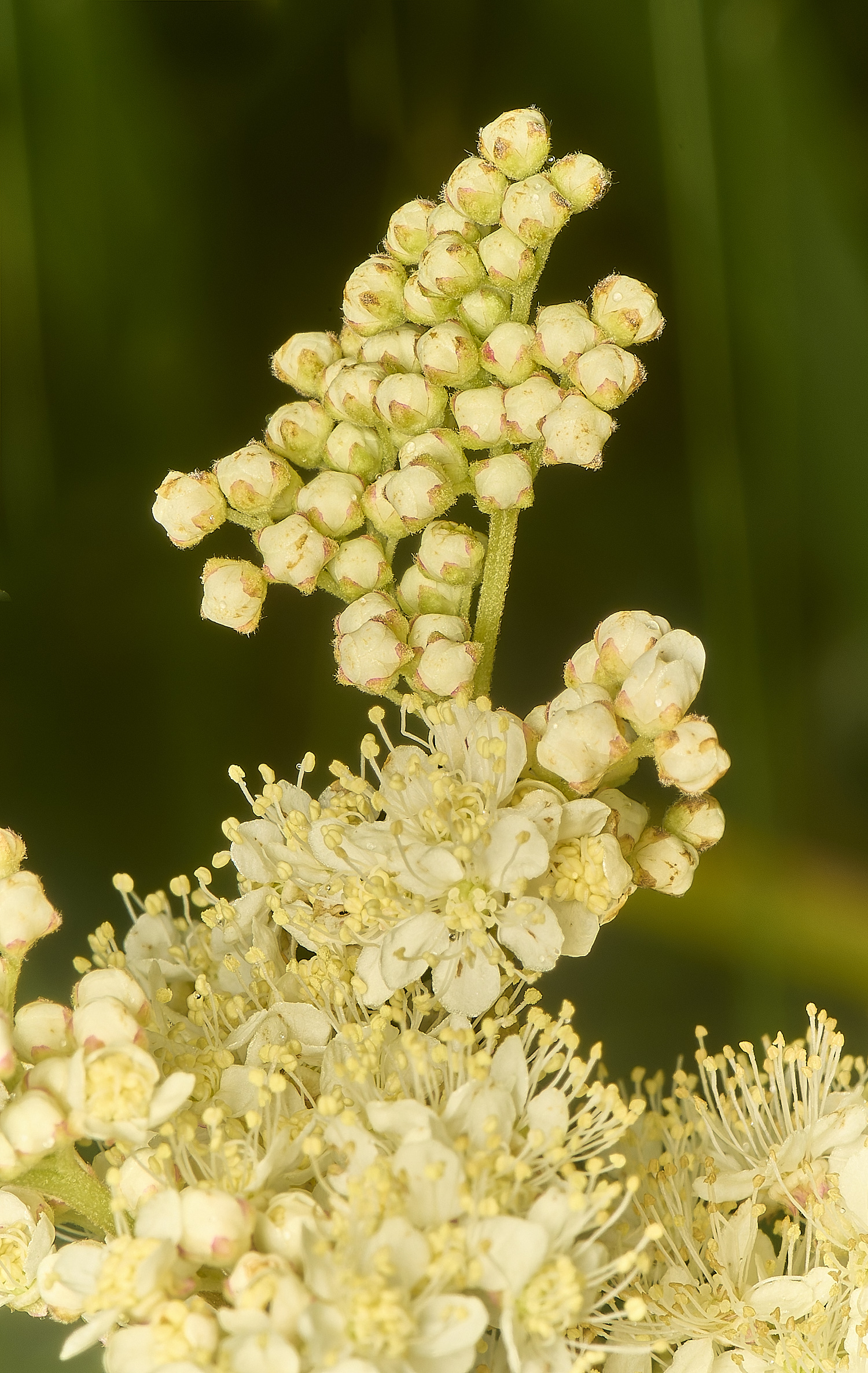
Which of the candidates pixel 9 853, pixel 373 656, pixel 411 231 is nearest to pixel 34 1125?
pixel 9 853

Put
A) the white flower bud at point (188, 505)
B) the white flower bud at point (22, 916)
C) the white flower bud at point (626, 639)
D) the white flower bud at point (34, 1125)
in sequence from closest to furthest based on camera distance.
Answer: the white flower bud at point (34, 1125)
the white flower bud at point (22, 916)
the white flower bud at point (626, 639)
the white flower bud at point (188, 505)

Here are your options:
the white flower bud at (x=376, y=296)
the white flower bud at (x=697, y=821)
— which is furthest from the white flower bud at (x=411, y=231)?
the white flower bud at (x=697, y=821)

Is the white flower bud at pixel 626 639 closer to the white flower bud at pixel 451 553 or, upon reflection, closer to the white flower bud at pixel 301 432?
the white flower bud at pixel 451 553

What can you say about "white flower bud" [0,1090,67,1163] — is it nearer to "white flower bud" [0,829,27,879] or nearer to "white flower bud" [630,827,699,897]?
"white flower bud" [0,829,27,879]

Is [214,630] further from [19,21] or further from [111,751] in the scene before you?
[19,21]

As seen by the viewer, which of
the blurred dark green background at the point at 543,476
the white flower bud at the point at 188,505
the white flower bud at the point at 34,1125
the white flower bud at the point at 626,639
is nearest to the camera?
the white flower bud at the point at 34,1125

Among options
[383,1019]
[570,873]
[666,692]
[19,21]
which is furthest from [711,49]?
[383,1019]

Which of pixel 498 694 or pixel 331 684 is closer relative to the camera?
pixel 331 684
